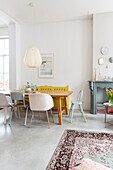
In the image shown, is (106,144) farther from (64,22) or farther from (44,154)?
(64,22)

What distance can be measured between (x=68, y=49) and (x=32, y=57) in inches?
64.9

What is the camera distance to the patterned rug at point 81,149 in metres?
1.84

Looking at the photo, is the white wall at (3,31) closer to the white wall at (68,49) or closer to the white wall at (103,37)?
the white wall at (68,49)

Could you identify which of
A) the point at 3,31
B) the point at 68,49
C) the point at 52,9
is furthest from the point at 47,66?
the point at 3,31

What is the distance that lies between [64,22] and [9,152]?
4386mm

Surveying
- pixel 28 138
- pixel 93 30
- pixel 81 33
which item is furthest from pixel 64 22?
pixel 28 138

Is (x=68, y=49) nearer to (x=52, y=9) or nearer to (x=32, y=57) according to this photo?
(x=52, y=9)

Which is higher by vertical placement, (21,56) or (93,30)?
(93,30)

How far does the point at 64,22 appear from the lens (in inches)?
196

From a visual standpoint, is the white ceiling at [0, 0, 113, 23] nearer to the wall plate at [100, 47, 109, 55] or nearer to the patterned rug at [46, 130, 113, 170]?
the wall plate at [100, 47, 109, 55]

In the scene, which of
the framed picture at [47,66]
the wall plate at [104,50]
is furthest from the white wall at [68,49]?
the wall plate at [104,50]

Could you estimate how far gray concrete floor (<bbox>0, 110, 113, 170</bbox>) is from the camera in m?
1.86

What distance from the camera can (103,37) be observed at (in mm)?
4488

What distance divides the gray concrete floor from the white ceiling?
10.2 ft
